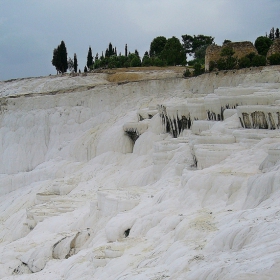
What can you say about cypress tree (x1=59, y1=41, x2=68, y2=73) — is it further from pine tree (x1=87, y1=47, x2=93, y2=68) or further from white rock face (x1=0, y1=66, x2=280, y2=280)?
white rock face (x1=0, y1=66, x2=280, y2=280)

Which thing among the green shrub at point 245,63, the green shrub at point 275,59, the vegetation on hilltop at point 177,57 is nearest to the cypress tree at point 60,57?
the vegetation on hilltop at point 177,57

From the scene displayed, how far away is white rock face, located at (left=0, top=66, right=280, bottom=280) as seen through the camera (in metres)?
8.84

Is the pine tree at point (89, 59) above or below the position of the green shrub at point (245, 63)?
above

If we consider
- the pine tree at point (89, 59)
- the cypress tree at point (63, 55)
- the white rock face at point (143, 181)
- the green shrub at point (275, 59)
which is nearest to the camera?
the white rock face at point (143, 181)

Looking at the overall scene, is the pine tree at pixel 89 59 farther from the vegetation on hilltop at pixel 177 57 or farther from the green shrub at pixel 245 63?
the green shrub at pixel 245 63

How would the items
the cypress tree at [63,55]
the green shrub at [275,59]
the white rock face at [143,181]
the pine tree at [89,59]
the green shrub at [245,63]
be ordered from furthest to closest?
the pine tree at [89,59]
the cypress tree at [63,55]
the green shrub at [245,63]
the green shrub at [275,59]
the white rock face at [143,181]

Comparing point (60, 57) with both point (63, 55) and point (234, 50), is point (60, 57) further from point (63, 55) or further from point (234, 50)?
point (234, 50)

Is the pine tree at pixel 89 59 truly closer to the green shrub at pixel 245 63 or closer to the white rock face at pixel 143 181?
the white rock face at pixel 143 181

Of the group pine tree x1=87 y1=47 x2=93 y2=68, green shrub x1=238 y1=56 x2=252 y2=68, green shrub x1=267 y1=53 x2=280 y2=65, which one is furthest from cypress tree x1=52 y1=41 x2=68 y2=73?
green shrub x1=267 y1=53 x2=280 y2=65

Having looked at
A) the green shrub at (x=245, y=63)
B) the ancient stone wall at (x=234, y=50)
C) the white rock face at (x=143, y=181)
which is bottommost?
the white rock face at (x=143, y=181)

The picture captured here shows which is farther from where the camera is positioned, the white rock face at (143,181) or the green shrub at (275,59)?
the green shrub at (275,59)

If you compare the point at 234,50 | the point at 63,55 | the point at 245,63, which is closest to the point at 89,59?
the point at 63,55

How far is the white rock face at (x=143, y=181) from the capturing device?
29.0ft

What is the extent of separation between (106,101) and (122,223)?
1806 centimetres
